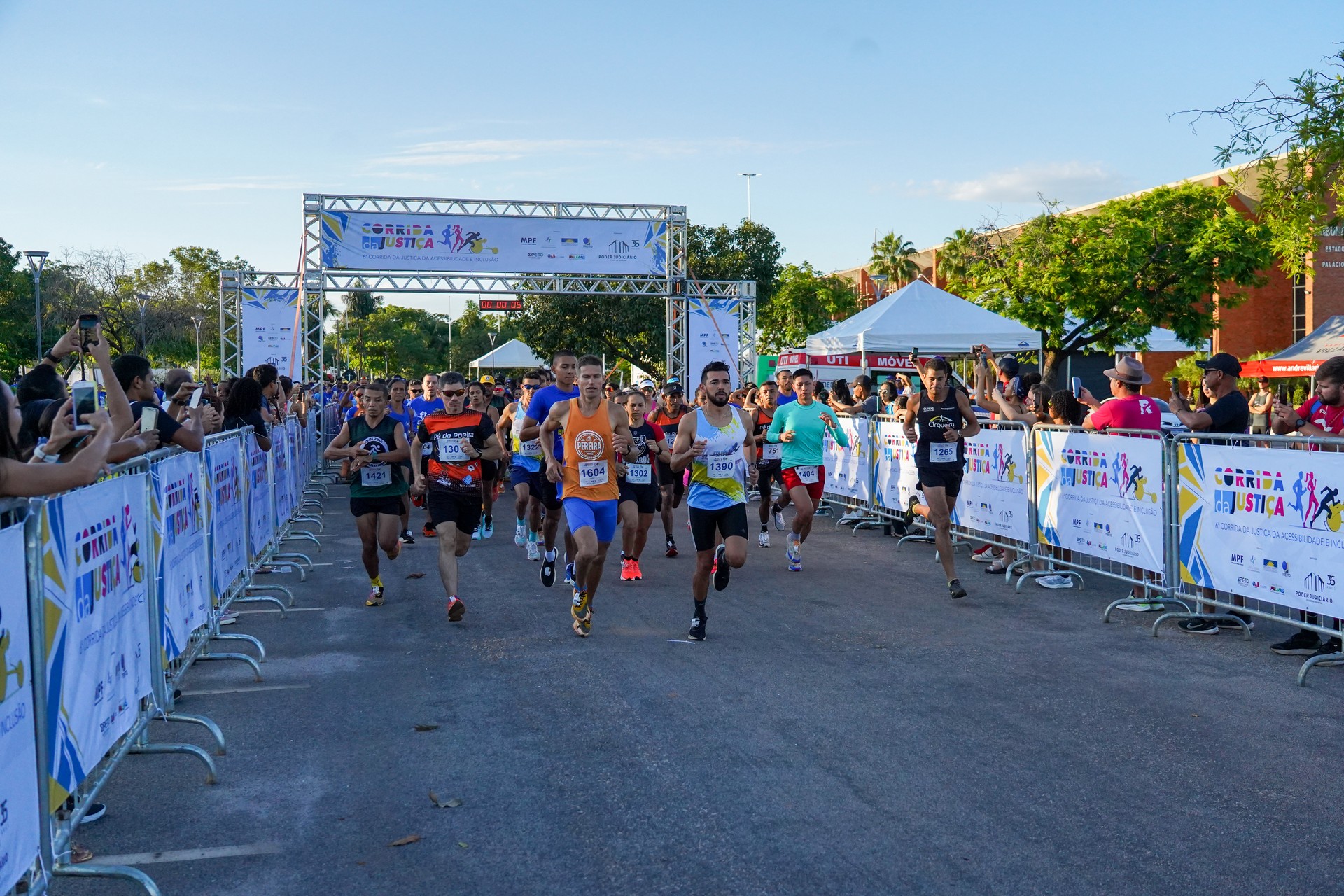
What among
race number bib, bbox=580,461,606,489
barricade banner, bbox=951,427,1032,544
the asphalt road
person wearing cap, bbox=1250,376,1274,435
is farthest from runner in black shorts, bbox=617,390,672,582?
person wearing cap, bbox=1250,376,1274,435

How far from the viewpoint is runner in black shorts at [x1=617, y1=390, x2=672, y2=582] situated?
1036 cm

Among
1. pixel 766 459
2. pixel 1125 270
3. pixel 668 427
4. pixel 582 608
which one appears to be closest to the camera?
pixel 582 608

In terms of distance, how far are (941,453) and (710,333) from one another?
16.3 m

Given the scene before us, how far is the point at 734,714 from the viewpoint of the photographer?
6156mm

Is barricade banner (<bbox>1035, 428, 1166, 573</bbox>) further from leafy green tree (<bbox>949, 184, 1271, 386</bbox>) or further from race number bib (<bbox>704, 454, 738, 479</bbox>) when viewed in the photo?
leafy green tree (<bbox>949, 184, 1271, 386</bbox>)

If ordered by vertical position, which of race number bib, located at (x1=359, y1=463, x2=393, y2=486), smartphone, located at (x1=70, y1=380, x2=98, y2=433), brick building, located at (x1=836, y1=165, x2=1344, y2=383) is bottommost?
race number bib, located at (x1=359, y1=463, x2=393, y2=486)

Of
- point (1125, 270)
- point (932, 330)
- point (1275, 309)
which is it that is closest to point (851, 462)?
point (932, 330)

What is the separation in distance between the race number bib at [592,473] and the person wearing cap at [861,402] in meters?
8.64

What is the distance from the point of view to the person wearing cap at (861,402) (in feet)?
55.2

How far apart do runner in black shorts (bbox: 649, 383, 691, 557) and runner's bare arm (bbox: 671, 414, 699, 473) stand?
349cm

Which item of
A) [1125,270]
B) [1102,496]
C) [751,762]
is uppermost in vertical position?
[1125,270]

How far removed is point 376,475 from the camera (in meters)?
9.77

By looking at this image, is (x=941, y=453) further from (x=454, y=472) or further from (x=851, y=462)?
(x=851, y=462)

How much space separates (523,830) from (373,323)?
95.3 meters
